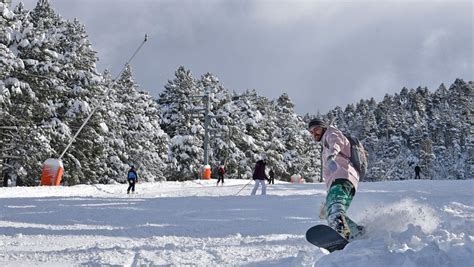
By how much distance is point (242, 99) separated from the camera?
66125mm

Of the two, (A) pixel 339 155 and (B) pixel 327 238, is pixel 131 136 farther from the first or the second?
(B) pixel 327 238

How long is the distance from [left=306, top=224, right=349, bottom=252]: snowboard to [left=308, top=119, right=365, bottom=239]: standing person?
52 centimetres

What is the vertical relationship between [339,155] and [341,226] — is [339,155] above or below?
above

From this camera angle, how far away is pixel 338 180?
20.9 feet

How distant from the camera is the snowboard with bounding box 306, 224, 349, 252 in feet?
17.5

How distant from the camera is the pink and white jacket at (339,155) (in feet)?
21.1

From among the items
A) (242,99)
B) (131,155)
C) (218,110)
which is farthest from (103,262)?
(242,99)

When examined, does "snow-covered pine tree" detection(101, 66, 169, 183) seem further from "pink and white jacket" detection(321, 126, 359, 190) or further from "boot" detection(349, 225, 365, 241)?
"boot" detection(349, 225, 365, 241)

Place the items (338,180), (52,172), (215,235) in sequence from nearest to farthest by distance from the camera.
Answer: (338,180)
(215,235)
(52,172)

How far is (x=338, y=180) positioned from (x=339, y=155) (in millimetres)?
367

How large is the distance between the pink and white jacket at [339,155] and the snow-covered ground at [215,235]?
2.46 ft

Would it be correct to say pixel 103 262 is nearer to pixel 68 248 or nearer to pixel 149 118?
pixel 68 248

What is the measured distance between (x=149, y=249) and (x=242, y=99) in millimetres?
59728

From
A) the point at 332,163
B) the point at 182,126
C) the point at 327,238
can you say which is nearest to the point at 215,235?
the point at 332,163
